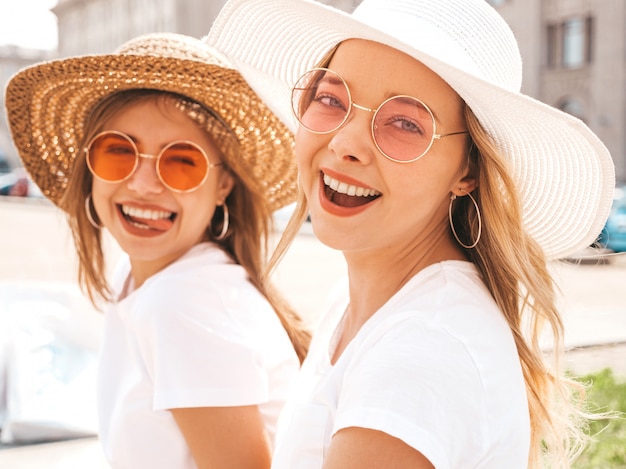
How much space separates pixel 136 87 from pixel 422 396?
58.5 inches

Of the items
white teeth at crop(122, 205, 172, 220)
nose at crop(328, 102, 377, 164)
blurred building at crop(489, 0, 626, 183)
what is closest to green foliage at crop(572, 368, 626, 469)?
white teeth at crop(122, 205, 172, 220)

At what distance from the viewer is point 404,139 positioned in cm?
164

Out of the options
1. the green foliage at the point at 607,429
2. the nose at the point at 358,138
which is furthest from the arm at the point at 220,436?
the green foliage at the point at 607,429

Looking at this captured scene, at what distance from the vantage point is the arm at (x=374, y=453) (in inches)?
52.1

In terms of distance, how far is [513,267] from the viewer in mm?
1669

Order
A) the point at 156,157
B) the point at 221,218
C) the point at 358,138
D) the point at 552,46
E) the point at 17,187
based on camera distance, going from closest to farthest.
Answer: the point at 358,138 → the point at 156,157 → the point at 221,218 → the point at 17,187 → the point at 552,46

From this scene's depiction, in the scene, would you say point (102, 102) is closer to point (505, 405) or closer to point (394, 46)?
point (394, 46)

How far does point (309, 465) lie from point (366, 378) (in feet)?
0.87

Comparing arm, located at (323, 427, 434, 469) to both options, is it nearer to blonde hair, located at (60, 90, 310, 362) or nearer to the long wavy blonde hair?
the long wavy blonde hair

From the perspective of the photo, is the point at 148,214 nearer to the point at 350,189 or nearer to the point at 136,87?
the point at 136,87

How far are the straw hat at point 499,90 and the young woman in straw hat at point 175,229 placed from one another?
1.51ft

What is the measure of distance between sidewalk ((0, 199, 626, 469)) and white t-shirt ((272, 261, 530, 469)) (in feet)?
2.11

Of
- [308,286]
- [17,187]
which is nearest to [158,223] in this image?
[308,286]

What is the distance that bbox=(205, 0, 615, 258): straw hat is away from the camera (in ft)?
5.17
